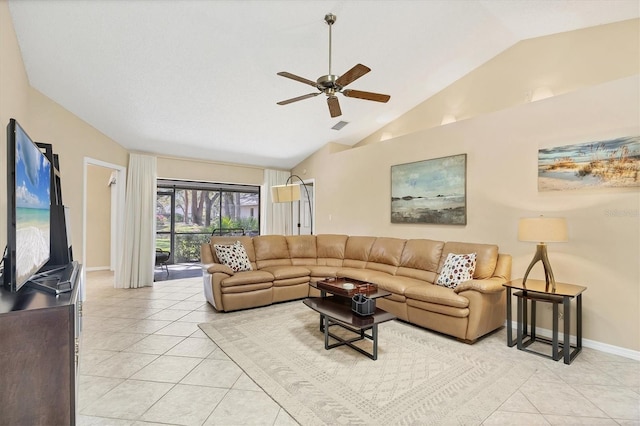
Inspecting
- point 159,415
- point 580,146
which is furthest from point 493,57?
point 159,415

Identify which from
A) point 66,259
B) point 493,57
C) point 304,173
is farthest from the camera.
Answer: point 304,173

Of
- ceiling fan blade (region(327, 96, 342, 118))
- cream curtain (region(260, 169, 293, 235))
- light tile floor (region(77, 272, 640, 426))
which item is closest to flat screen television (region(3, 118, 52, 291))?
light tile floor (region(77, 272, 640, 426))

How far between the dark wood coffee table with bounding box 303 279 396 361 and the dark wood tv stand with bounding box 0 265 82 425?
1.92 meters

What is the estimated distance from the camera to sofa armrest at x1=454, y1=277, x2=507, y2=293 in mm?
3178

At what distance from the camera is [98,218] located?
7570 mm

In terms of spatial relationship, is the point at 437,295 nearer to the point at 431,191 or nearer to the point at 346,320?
the point at 346,320

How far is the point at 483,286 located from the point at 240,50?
3786 mm

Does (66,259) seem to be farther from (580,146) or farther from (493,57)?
(493,57)

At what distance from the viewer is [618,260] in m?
3.03

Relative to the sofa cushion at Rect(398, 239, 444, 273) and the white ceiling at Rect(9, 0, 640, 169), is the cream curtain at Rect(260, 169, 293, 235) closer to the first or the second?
the white ceiling at Rect(9, 0, 640, 169)

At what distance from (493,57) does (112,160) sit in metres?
6.35

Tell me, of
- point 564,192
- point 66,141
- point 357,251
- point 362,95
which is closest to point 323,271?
point 357,251

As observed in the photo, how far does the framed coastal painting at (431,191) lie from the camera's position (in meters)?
4.38

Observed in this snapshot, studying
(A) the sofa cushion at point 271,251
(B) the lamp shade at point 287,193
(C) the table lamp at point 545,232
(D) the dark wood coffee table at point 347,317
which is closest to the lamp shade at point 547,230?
(C) the table lamp at point 545,232
